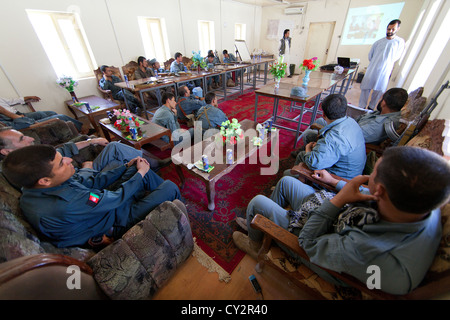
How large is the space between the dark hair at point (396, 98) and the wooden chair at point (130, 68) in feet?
18.8

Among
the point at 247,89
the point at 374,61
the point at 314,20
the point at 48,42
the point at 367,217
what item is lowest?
the point at 247,89

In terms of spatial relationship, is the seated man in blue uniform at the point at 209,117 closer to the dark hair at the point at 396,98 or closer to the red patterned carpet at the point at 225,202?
the red patterned carpet at the point at 225,202

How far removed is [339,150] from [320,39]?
893 cm

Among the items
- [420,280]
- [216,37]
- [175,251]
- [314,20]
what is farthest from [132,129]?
[314,20]

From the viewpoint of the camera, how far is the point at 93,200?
1.17 m

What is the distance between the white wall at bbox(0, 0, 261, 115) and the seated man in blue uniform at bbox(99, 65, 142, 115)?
0.58 metres

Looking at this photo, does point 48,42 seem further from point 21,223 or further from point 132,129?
point 21,223

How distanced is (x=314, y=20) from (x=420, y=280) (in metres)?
10.1

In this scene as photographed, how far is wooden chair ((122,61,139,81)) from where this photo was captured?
4965 millimetres

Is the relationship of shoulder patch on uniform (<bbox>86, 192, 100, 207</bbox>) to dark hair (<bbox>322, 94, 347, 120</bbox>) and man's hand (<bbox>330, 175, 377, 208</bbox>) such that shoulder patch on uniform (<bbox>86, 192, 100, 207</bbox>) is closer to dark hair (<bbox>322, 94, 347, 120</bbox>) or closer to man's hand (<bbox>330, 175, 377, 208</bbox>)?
man's hand (<bbox>330, 175, 377, 208</bbox>)

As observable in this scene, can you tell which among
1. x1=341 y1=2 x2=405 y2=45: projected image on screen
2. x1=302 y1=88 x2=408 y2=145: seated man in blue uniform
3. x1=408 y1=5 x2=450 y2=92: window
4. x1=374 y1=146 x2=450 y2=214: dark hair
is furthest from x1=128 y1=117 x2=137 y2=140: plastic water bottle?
x1=341 y1=2 x2=405 y2=45: projected image on screen

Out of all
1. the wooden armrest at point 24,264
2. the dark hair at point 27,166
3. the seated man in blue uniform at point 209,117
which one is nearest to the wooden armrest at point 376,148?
the seated man in blue uniform at point 209,117

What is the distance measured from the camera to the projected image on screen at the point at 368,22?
6.06 metres

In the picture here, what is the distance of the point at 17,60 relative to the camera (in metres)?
3.55
